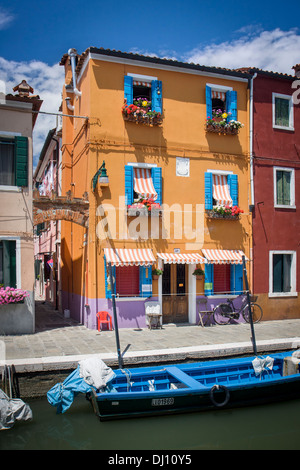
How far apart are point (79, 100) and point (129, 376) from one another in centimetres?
1124

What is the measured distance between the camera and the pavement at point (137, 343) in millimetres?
10367

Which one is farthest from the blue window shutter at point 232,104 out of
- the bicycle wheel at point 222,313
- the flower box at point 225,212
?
the bicycle wheel at point 222,313

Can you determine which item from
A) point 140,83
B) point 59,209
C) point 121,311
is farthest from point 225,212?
point 59,209

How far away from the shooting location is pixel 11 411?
858 cm

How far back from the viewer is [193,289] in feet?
52.3

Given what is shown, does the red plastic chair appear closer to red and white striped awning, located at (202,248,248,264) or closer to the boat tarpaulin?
red and white striped awning, located at (202,248,248,264)

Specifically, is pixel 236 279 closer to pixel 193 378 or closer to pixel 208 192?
pixel 208 192

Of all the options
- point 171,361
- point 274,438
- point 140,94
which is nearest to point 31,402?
point 171,361

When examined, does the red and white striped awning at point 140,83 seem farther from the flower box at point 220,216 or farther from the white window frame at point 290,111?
the white window frame at point 290,111

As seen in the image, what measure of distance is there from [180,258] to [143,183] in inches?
116

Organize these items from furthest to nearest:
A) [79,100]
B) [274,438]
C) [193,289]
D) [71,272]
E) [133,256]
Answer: [71,272], [79,100], [193,289], [133,256], [274,438]

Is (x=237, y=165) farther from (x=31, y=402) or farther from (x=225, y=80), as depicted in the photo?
(x=31, y=402)

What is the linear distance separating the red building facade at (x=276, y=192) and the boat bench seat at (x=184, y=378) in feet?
24.1

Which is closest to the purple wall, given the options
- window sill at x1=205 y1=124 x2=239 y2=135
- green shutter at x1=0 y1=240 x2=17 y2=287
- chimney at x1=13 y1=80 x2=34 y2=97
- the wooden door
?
the wooden door
